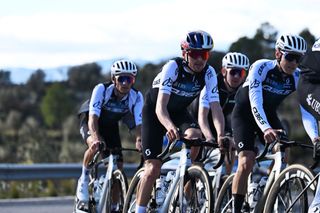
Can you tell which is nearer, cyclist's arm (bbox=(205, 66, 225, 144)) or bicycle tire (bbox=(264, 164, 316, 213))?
bicycle tire (bbox=(264, 164, 316, 213))

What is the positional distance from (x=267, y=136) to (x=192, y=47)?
52.8 inches

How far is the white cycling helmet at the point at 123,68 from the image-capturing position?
12.5m

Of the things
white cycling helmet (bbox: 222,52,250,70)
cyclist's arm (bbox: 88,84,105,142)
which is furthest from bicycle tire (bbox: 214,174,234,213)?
→ white cycling helmet (bbox: 222,52,250,70)

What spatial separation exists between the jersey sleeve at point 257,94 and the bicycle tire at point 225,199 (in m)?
0.90

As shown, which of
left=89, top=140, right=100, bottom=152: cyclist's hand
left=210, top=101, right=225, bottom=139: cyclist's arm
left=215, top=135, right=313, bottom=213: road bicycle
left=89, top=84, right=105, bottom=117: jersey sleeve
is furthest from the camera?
left=89, top=84, right=105, bottom=117: jersey sleeve

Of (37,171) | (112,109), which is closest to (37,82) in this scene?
(37,171)

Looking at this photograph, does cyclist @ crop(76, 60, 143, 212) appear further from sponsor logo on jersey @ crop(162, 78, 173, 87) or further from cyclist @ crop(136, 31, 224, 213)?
sponsor logo on jersey @ crop(162, 78, 173, 87)

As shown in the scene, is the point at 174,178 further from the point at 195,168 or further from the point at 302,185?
the point at 302,185

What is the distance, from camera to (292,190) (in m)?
9.48

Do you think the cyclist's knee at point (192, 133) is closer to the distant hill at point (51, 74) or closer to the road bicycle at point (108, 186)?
the road bicycle at point (108, 186)

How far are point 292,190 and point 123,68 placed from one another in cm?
369

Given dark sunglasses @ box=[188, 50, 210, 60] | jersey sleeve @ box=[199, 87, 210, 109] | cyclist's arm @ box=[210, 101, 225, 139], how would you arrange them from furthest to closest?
jersey sleeve @ box=[199, 87, 210, 109] → cyclist's arm @ box=[210, 101, 225, 139] → dark sunglasses @ box=[188, 50, 210, 60]

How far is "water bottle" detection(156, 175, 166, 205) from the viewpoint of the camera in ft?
35.2

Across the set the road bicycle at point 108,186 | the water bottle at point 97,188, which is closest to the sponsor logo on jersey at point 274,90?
the road bicycle at point 108,186
